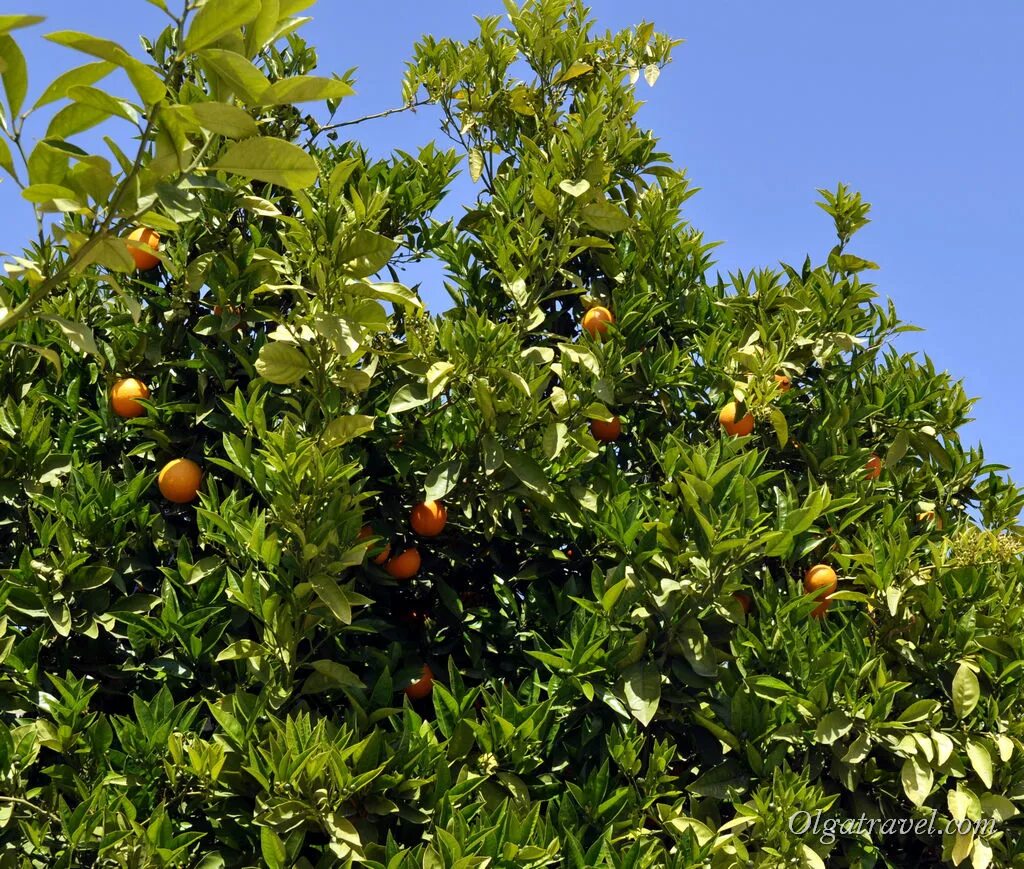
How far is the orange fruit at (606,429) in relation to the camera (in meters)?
3.58

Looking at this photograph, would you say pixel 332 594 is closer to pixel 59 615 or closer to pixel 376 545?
pixel 376 545

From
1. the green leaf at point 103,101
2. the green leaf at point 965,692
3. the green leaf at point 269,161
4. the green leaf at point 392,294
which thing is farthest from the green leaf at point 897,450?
the green leaf at point 103,101

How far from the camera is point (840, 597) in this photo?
3162mm

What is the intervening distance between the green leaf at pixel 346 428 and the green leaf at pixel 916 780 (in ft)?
5.74

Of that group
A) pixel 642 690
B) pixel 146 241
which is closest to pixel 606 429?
pixel 642 690

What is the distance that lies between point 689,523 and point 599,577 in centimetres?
29

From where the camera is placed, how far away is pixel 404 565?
125 inches

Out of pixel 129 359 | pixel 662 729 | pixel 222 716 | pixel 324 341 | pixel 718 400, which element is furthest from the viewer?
pixel 718 400

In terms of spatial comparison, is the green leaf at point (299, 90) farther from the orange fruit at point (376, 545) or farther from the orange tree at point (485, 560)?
the orange fruit at point (376, 545)

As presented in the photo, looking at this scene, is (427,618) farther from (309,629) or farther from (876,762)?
(876,762)

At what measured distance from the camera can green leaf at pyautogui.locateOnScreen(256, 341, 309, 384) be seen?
8.81 ft

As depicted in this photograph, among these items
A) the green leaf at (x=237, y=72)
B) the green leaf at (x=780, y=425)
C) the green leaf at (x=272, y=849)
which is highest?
the green leaf at (x=780, y=425)

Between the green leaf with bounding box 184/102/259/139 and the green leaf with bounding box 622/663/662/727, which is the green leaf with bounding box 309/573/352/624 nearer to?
the green leaf with bounding box 622/663/662/727

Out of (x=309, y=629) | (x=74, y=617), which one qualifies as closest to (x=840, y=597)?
(x=309, y=629)
